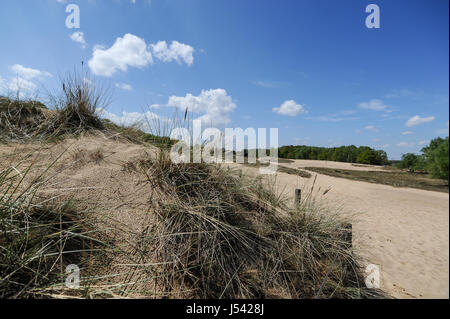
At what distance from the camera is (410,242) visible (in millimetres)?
4301

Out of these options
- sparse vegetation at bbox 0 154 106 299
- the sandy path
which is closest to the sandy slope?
the sandy path

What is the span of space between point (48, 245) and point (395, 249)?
6171mm

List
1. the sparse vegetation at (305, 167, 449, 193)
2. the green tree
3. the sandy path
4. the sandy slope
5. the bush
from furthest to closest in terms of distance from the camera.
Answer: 1. the green tree
2. the sandy slope
3. the sandy path
4. the sparse vegetation at (305, 167, 449, 193)
5. the bush

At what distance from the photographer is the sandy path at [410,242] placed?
1429 mm

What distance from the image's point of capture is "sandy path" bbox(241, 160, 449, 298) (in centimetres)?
143

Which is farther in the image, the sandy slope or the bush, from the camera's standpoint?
the sandy slope

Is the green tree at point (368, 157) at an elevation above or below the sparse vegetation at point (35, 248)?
above

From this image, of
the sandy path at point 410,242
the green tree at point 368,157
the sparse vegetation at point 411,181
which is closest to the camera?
the sparse vegetation at point 411,181

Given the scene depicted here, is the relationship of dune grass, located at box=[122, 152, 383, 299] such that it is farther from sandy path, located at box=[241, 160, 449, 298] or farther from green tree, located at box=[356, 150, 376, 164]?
green tree, located at box=[356, 150, 376, 164]

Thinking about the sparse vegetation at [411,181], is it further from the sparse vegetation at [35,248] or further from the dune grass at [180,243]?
the sparse vegetation at [35,248]

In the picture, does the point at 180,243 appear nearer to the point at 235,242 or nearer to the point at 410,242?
the point at 235,242

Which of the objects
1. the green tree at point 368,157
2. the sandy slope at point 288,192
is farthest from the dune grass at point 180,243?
the green tree at point 368,157

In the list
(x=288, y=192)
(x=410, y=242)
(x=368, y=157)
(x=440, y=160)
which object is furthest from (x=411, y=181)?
(x=368, y=157)
